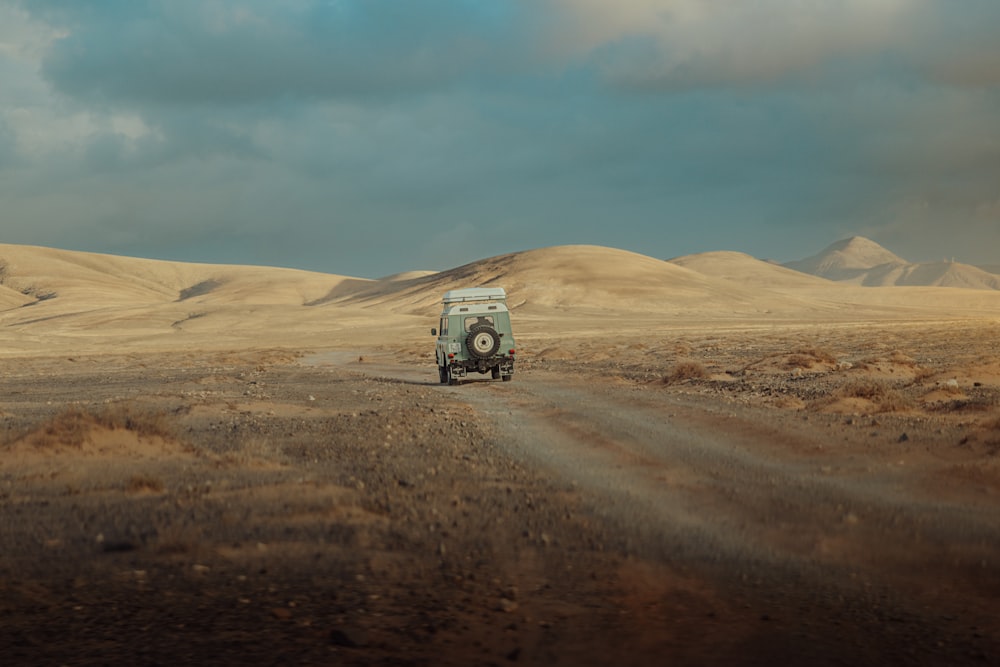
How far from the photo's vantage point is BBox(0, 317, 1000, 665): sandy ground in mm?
6129

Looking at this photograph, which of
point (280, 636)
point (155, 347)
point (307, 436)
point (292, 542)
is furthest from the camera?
point (155, 347)

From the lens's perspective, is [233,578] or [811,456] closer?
[233,578]

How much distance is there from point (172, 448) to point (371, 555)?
8.45 metres

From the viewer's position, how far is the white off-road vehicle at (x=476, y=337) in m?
33.1

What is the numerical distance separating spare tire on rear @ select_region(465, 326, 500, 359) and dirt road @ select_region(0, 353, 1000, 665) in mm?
14938

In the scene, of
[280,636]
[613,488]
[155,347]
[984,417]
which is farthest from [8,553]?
[155,347]

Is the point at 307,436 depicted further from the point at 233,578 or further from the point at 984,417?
the point at 984,417

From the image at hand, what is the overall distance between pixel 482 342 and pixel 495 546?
2440 cm

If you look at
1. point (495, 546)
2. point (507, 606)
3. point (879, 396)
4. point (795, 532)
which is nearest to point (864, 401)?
point (879, 396)

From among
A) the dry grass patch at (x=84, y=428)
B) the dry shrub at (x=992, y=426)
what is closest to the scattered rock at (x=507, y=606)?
the dry grass patch at (x=84, y=428)

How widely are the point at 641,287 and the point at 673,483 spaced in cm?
18073

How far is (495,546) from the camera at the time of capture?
28.5 ft

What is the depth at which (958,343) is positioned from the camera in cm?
5625

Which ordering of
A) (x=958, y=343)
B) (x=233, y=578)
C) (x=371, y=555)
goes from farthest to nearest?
(x=958, y=343) < (x=371, y=555) < (x=233, y=578)
